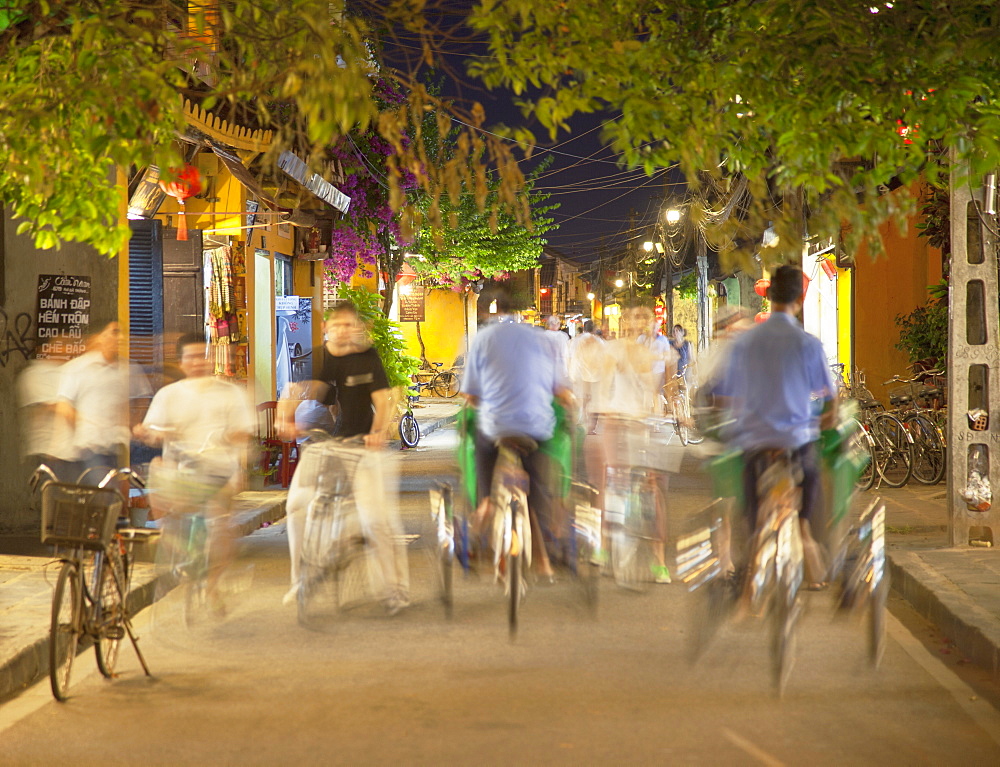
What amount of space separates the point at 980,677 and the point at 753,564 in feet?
4.70

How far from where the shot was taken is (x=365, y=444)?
758 cm

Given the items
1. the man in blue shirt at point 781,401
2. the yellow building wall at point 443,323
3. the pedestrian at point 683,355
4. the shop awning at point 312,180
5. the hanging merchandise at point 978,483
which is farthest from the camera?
the yellow building wall at point 443,323

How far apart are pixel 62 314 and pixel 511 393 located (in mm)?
5272

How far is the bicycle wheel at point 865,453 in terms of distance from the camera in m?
14.0

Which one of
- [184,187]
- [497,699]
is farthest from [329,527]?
[184,187]

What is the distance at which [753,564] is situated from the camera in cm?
604

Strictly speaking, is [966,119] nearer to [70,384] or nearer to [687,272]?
[70,384]

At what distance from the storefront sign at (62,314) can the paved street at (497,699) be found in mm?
3728

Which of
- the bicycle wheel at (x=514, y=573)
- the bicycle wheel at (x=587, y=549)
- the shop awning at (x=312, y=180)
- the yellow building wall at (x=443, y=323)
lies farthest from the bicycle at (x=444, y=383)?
the bicycle wheel at (x=514, y=573)

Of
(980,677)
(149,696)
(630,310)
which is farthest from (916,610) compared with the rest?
(149,696)

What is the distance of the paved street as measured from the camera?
4.93 meters

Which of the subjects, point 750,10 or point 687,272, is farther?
point 687,272

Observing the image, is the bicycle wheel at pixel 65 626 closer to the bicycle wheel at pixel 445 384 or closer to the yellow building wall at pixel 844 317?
the yellow building wall at pixel 844 317

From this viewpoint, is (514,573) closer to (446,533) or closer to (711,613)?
(446,533)
